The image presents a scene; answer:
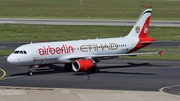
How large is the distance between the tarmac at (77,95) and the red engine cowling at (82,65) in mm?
8047

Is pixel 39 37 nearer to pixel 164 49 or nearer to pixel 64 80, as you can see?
pixel 164 49

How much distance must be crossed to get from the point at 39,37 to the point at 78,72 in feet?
130

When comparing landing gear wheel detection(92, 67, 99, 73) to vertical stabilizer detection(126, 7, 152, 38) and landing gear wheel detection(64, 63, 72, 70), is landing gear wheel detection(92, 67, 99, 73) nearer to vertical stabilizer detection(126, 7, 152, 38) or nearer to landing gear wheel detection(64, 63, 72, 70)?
landing gear wheel detection(64, 63, 72, 70)

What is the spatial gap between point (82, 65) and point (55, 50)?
12.3 ft

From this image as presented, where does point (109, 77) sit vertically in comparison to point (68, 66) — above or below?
below

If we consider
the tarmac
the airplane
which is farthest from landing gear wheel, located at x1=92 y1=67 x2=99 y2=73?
the tarmac

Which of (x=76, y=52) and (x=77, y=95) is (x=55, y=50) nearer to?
(x=76, y=52)

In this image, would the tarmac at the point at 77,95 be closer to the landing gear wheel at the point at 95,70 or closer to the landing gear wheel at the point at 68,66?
the landing gear wheel at the point at 95,70

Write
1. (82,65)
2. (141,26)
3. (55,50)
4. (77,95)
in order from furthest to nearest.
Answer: (141,26) → (55,50) → (82,65) → (77,95)

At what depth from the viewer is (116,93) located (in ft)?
149

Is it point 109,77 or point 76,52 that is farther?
point 76,52

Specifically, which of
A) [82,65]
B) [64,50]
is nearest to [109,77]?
[82,65]

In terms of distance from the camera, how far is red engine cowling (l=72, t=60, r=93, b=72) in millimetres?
54938

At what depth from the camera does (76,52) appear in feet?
189
